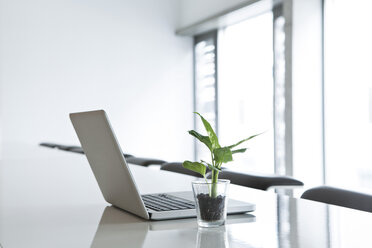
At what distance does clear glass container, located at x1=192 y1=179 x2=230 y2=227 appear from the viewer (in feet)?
2.99

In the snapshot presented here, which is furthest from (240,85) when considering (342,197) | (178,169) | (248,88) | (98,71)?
(342,197)

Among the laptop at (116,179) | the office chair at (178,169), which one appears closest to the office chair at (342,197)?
the laptop at (116,179)

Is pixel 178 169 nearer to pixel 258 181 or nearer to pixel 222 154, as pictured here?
pixel 258 181

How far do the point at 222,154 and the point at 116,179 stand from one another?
30 cm

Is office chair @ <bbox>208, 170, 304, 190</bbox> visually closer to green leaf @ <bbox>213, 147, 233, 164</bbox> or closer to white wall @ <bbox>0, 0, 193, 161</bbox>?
green leaf @ <bbox>213, 147, 233, 164</bbox>

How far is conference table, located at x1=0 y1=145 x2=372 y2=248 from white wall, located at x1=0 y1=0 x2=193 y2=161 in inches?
219

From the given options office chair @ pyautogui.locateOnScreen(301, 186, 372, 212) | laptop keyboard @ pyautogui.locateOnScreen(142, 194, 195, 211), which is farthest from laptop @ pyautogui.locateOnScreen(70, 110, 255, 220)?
office chair @ pyautogui.locateOnScreen(301, 186, 372, 212)

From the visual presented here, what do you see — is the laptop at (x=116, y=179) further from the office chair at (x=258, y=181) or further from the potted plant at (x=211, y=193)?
the office chair at (x=258, y=181)

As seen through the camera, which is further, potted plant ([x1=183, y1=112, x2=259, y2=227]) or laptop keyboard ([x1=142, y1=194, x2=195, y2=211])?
laptop keyboard ([x1=142, y1=194, x2=195, y2=211])

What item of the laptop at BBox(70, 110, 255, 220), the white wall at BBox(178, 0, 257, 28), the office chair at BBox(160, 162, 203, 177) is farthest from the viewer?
the white wall at BBox(178, 0, 257, 28)

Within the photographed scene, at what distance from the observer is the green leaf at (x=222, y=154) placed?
34.7 inches

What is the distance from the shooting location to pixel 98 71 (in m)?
7.16

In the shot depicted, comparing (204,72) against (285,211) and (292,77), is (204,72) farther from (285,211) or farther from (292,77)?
(285,211)

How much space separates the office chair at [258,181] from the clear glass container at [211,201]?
104 cm
